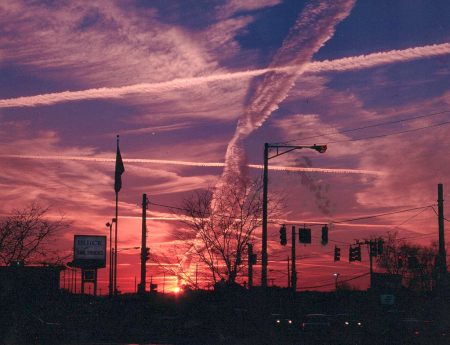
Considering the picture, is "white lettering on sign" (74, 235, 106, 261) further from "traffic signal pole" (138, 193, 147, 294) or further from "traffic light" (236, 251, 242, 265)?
"traffic light" (236, 251, 242, 265)

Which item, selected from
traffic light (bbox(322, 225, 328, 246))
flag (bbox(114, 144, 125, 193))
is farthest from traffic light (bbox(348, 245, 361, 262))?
flag (bbox(114, 144, 125, 193))

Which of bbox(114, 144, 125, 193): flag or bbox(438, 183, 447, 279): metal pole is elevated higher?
bbox(114, 144, 125, 193): flag

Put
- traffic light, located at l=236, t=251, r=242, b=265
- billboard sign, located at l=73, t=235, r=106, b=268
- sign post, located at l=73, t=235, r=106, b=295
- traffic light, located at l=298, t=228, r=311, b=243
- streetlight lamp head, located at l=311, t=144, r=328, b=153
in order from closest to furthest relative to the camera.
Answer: streetlight lamp head, located at l=311, t=144, r=328, b=153 → traffic light, located at l=298, t=228, r=311, b=243 → traffic light, located at l=236, t=251, r=242, b=265 → sign post, located at l=73, t=235, r=106, b=295 → billboard sign, located at l=73, t=235, r=106, b=268

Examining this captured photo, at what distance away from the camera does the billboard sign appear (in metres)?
78.1

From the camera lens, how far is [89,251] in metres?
78.6

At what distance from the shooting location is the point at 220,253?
58.0m

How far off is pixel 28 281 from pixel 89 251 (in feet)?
56.0

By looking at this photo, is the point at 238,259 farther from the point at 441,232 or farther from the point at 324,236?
the point at 441,232

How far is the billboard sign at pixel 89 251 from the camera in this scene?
78125 mm

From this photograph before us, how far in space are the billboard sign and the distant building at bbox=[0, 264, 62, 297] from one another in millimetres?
2929

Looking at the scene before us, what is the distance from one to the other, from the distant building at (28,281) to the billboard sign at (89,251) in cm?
293

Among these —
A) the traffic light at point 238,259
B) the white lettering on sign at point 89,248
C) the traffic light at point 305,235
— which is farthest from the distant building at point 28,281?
the traffic light at point 305,235

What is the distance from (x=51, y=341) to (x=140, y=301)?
1866cm

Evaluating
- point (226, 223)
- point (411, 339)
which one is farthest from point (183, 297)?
point (411, 339)
